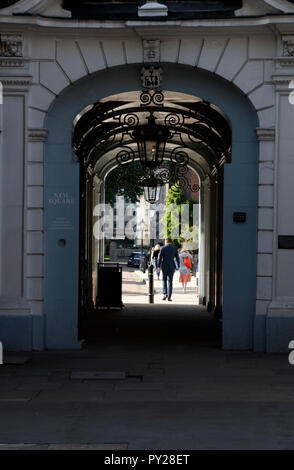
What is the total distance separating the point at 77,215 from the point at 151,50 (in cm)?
266

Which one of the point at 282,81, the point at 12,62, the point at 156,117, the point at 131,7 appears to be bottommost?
the point at 156,117

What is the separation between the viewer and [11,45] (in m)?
12.0

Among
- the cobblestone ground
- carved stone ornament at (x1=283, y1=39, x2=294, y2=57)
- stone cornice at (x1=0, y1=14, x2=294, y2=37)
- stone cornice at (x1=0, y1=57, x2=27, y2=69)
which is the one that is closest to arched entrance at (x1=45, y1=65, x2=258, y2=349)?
the cobblestone ground

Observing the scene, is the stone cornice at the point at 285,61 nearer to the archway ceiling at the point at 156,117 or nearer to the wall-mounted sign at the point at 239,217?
the archway ceiling at the point at 156,117

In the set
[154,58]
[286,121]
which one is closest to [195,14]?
[154,58]

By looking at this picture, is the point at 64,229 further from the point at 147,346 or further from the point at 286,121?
the point at 286,121

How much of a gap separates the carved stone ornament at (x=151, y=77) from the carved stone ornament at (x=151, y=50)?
23 cm

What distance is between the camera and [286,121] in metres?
12.0

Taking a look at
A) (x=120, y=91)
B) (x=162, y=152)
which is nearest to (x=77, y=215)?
(x=120, y=91)

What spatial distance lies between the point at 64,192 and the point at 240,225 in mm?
2678

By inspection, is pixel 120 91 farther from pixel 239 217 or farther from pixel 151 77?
pixel 239 217

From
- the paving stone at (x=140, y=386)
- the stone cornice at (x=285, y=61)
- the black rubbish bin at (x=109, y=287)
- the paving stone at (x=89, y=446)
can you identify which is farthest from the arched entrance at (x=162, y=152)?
the paving stone at (x=89, y=446)

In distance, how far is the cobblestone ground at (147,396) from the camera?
22.5ft

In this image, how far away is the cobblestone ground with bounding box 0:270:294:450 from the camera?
686cm
